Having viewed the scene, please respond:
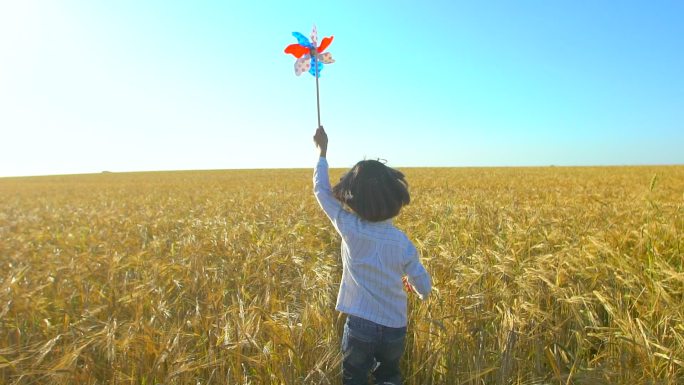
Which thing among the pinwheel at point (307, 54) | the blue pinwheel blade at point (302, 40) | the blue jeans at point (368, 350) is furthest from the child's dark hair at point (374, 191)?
the blue pinwheel blade at point (302, 40)

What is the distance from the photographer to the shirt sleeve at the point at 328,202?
2338mm

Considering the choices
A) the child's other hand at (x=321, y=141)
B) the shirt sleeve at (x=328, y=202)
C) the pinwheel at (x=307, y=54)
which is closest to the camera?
the shirt sleeve at (x=328, y=202)

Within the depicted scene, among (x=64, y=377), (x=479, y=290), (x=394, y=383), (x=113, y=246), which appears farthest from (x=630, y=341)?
(x=113, y=246)

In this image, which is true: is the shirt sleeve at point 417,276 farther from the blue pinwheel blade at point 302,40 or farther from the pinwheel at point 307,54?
the blue pinwheel blade at point 302,40

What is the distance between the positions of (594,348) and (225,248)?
3.97 m

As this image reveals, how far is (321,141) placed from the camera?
108 inches

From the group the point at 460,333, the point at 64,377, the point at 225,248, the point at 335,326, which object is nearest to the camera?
the point at 64,377

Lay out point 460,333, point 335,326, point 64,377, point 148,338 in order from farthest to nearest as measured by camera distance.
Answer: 1. point 335,326
2. point 460,333
3. point 148,338
4. point 64,377

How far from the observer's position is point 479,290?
10.7ft

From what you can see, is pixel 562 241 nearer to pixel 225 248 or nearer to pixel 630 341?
pixel 630 341

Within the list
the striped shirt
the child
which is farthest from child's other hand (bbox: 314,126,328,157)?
the striped shirt

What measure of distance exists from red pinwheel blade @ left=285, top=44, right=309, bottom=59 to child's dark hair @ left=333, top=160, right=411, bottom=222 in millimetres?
1522

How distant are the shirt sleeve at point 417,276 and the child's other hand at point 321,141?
92 centimetres

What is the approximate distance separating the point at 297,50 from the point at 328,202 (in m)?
1.55
